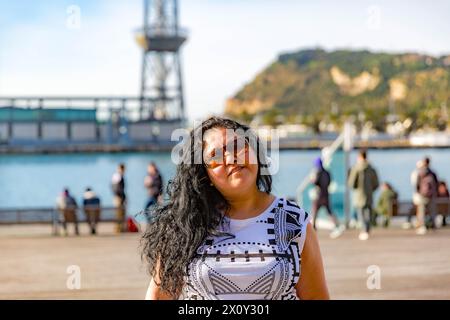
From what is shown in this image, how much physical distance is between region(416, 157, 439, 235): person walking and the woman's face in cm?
1069

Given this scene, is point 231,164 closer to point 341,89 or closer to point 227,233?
point 227,233

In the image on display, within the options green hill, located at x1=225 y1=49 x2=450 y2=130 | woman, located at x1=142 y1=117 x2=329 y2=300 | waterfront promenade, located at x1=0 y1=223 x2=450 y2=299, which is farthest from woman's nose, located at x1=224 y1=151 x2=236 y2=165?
green hill, located at x1=225 y1=49 x2=450 y2=130

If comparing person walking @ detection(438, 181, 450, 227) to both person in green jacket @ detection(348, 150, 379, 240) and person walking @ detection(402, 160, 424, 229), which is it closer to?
person walking @ detection(402, 160, 424, 229)

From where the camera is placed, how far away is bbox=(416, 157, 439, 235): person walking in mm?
12758

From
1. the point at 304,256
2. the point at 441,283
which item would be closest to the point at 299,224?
the point at 304,256

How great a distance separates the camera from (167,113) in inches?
4621

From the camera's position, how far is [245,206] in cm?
233

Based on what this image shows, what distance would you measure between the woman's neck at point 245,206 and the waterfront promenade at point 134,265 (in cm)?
500

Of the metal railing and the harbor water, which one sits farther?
the harbor water

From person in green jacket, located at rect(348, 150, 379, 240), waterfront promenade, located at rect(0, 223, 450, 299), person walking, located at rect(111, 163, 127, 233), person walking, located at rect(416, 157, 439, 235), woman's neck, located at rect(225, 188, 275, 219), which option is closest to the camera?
woman's neck, located at rect(225, 188, 275, 219)

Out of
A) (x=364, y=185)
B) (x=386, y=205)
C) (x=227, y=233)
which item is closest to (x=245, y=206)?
(x=227, y=233)

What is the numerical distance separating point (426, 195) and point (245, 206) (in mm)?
10868

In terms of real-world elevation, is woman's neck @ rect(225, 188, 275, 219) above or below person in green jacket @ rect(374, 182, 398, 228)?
above

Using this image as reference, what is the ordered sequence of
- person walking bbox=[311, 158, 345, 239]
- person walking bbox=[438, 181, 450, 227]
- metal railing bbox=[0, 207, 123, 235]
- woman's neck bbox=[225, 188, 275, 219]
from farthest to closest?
1. metal railing bbox=[0, 207, 123, 235]
2. person walking bbox=[438, 181, 450, 227]
3. person walking bbox=[311, 158, 345, 239]
4. woman's neck bbox=[225, 188, 275, 219]
